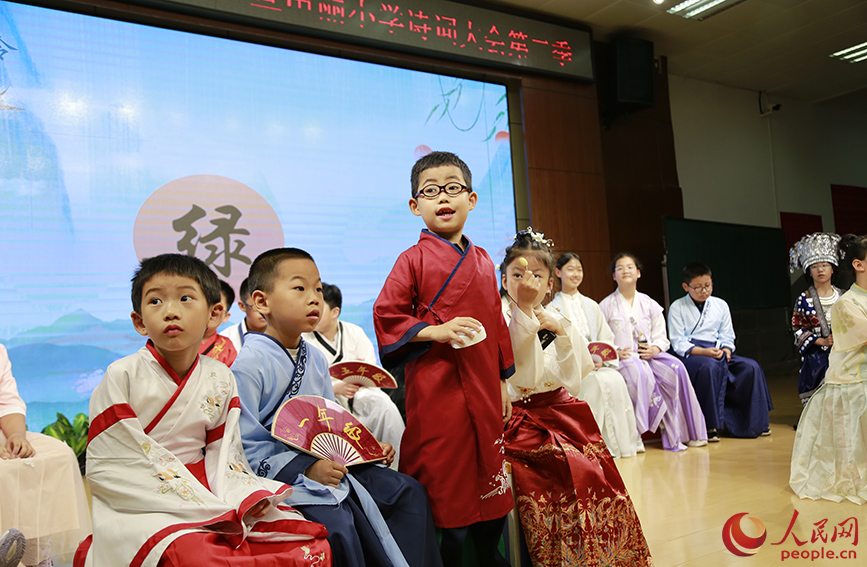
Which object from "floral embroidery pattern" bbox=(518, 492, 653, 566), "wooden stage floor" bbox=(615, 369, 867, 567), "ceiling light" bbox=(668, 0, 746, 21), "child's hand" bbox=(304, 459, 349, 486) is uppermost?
"ceiling light" bbox=(668, 0, 746, 21)

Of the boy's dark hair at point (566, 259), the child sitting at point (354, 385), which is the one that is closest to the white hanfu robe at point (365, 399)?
the child sitting at point (354, 385)

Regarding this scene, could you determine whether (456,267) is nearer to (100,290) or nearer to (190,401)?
(190,401)

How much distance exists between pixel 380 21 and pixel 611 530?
12.5 ft

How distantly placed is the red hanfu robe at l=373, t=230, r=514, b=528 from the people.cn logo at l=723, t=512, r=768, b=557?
1.24 meters

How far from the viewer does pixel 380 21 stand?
4.50 metres

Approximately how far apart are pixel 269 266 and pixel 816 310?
4252mm

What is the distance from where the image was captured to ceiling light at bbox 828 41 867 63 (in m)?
6.96

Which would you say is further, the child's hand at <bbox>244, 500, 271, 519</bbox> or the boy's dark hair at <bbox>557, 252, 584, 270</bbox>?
the boy's dark hair at <bbox>557, 252, 584, 270</bbox>

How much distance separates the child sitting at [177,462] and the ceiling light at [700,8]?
18.2 feet

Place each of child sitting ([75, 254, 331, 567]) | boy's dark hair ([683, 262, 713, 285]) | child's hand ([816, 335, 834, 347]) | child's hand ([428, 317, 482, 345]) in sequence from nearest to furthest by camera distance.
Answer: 1. child sitting ([75, 254, 331, 567])
2. child's hand ([428, 317, 482, 345])
3. child's hand ([816, 335, 834, 347])
4. boy's dark hair ([683, 262, 713, 285])

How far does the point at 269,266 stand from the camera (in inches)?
66.7

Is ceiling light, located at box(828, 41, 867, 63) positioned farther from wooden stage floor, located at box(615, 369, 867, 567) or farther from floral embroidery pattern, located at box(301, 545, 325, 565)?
floral embroidery pattern, located at box(301, 545, 325, 565)

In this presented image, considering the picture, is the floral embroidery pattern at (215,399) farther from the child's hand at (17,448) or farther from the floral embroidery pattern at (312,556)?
the child's hand at (17,448)

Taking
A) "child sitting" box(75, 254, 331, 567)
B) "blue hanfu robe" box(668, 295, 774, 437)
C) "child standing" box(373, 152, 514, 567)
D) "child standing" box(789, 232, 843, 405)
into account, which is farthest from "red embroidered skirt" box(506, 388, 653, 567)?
"blue hanfu robe" box(668, 295, 774, 437)
